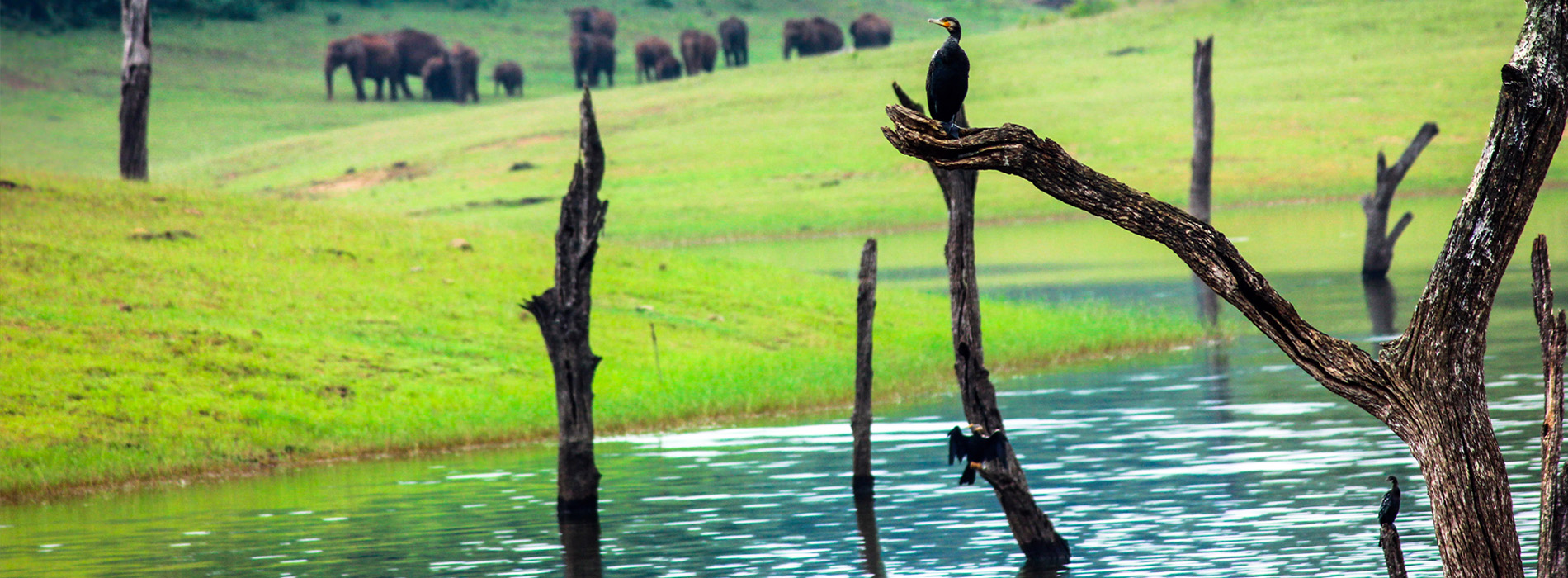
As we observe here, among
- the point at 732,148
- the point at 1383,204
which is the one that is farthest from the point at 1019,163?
the point at 732,148

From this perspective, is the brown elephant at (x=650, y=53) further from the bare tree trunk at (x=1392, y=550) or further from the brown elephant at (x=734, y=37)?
the bare tree trunk at (x=1392, y=550)

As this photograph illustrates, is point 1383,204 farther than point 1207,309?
Yes

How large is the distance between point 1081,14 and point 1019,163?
419 feet

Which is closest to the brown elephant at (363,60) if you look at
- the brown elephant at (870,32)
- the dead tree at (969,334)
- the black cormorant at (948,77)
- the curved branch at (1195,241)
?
the brown elephant at (870,32)

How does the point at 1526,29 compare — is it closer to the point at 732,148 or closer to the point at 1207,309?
the point at 1207,309

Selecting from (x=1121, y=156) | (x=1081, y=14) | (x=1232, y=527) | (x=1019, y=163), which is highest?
(x=1081, y=14)

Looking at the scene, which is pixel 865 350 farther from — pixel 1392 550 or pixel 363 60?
pixel 363 60

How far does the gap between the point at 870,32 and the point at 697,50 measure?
1580cm

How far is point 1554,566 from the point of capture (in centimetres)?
984

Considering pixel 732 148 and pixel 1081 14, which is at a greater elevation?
pixel 1081 14

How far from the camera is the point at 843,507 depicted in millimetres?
20984

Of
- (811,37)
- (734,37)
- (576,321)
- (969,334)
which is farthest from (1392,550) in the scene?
(734,37)

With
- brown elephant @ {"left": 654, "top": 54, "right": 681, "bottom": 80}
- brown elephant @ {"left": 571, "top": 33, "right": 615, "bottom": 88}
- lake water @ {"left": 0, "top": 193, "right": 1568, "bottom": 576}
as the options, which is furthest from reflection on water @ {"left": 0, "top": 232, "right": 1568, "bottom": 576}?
brown elephant @ {"left": 571, "top": 33, "right": 615, "bottom": 88}

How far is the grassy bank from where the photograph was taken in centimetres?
2592
